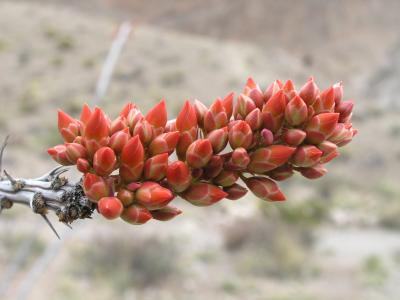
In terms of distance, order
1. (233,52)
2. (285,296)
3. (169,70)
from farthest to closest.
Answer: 1. (233,52)
2. (169,70)
3. (285,296)

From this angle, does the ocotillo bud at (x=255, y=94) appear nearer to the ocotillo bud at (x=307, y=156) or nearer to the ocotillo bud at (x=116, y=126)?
the ocotillo bud at (x=307, y=156)

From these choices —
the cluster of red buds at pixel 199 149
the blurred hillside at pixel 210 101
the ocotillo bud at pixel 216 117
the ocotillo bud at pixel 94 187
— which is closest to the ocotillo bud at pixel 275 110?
the cluster of red buds at pixel 199 149

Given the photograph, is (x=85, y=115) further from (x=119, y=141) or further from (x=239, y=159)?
(x=239, y=159)

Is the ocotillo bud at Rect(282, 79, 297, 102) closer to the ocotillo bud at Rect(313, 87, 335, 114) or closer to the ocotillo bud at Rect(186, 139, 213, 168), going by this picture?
the ocotillo bud at Rect(313, 87, 335, 114)

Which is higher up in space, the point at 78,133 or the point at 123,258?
the point at 78,133

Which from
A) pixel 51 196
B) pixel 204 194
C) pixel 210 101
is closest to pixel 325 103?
pixel 204 194

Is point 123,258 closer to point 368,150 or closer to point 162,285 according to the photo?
point 162,285

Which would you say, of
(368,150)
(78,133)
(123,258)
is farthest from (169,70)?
(78,133)
